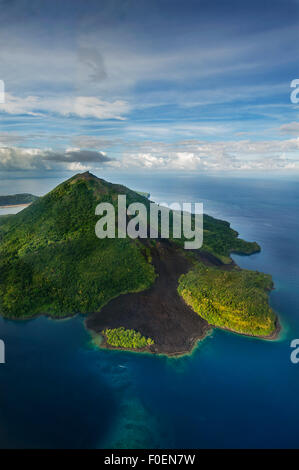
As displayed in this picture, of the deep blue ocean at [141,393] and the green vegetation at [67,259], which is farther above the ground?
the green vegetation at [67,259]

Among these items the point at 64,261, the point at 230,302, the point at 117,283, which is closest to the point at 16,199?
the point at 64,261

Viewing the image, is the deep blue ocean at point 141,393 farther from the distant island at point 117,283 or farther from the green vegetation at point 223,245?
the green vegetation at point 223,245

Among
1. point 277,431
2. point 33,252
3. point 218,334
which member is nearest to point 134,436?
point 277,431

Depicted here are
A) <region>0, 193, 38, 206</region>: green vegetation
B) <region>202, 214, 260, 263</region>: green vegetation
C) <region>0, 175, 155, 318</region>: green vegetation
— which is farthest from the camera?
<region>0, 193, 38, 206</region>: green vegetation

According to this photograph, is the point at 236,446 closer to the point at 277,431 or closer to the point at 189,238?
the point at 277,431

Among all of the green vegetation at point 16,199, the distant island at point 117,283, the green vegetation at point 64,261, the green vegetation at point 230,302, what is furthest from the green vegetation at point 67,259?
the green vegetation at point 16,199

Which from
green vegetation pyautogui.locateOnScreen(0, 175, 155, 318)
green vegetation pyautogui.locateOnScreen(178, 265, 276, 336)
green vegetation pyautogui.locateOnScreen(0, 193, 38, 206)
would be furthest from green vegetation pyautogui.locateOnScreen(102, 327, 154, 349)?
green vegetation pyautogui.locateOnScreen(0, 193, 38, 206)

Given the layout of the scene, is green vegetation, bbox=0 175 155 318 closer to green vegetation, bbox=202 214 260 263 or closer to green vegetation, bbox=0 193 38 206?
green vegetation, bbox=202 214 260 263
